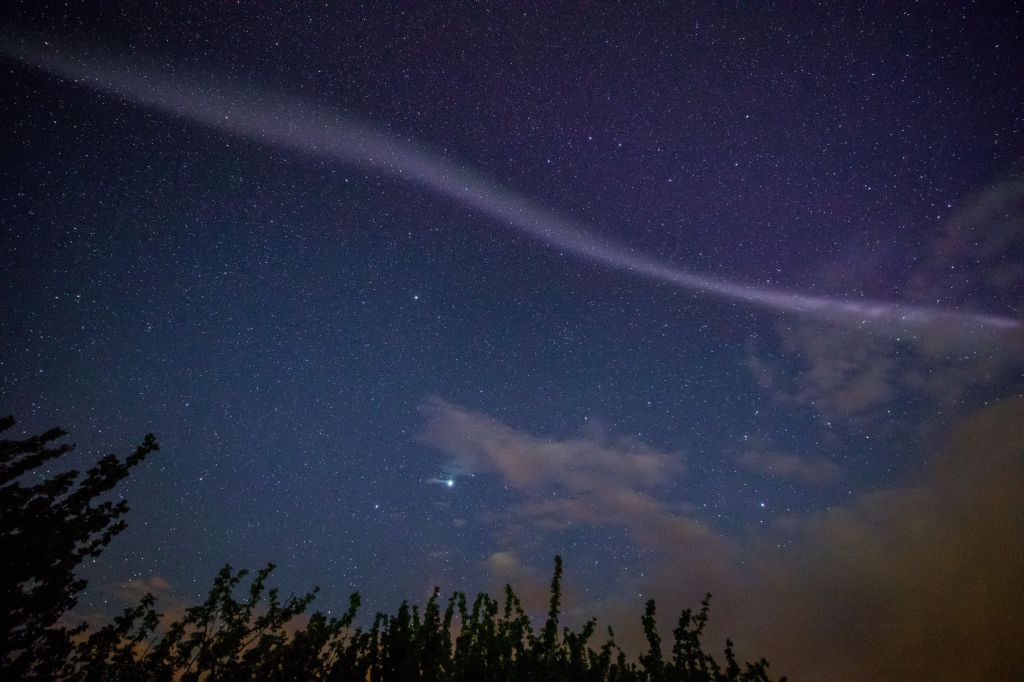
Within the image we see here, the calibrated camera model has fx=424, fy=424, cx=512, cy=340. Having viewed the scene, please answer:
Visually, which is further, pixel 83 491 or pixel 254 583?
pixel 254 583

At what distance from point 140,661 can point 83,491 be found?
1382 cm

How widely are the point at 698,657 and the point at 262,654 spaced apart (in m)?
21.6

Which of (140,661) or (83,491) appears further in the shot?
(140,661)

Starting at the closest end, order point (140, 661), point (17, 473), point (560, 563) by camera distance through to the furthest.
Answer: point (17, 473)
point (140, 661)
point (560, 563)

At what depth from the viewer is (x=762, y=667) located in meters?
20.2

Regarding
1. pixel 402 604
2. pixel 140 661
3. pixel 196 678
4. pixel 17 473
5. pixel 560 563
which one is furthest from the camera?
pixel 402 604

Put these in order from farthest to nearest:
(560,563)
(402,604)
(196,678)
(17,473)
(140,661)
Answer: (402,604) → (560,563) → (140,661) → (196,678) → (17,473)

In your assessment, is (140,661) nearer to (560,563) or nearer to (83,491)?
(83,491)

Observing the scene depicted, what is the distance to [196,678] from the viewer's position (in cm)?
1977

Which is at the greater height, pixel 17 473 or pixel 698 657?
pixel 17 473

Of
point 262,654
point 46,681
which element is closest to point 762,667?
point 262,654

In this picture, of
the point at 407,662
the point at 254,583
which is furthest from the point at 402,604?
the point at 254,583

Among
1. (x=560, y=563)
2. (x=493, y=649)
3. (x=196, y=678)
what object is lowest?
(x=196, y=678)

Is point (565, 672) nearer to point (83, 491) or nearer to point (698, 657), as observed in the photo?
point (698, 657)
